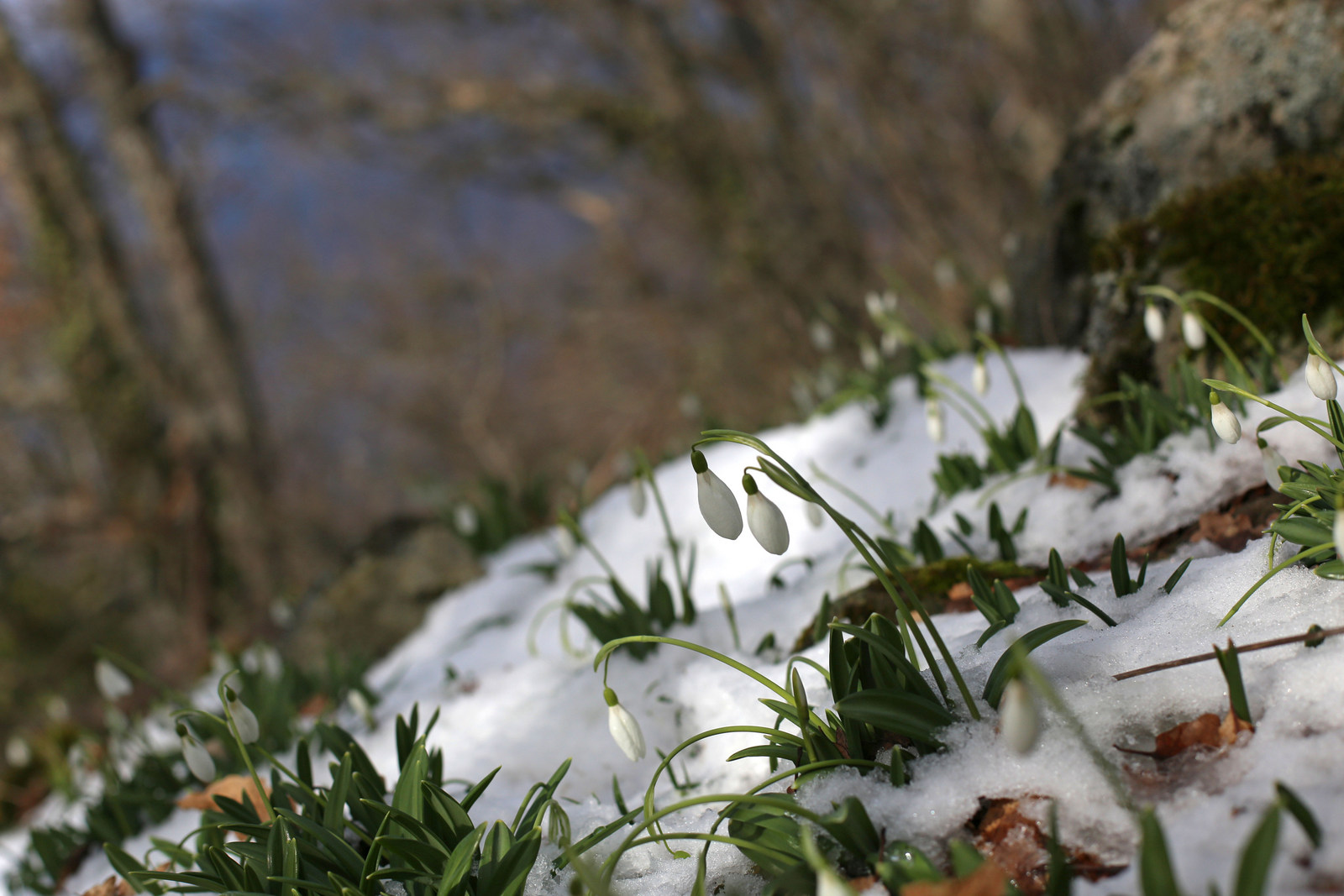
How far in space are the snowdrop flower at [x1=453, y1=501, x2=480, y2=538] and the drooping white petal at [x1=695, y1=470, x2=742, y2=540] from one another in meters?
2.89

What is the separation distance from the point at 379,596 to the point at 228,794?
6.21ft

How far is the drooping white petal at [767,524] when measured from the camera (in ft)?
4.17

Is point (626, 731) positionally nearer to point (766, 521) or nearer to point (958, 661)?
point (766, 521)

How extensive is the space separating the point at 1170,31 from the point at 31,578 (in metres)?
11.1

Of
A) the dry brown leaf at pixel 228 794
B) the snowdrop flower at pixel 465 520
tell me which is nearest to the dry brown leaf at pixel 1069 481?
the dry brown leaf at pixel 228 794

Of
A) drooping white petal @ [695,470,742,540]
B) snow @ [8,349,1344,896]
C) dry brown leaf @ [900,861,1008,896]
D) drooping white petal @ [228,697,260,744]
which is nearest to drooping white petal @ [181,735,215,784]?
drooping white petal @ [228,697,260,744]

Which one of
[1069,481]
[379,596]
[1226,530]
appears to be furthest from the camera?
[379,596]

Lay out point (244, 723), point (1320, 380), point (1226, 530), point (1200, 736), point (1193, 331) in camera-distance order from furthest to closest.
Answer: point (1193, 331) < point (1226, 530) < point (244, 723) < point (1320, 380) < point (1200, 736)

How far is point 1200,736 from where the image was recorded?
4.01ft

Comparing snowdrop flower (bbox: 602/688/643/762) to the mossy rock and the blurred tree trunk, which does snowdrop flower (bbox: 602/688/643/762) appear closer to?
the mossy rock

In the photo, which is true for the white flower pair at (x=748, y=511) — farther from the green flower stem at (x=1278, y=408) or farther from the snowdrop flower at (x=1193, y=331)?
the snowdrop flower at (x=1193, y=331)

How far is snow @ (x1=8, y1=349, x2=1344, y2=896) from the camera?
115cm

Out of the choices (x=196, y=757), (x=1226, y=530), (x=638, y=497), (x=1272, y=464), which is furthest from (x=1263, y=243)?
(x=196, y=757)

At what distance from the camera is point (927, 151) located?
7781 millimetres
